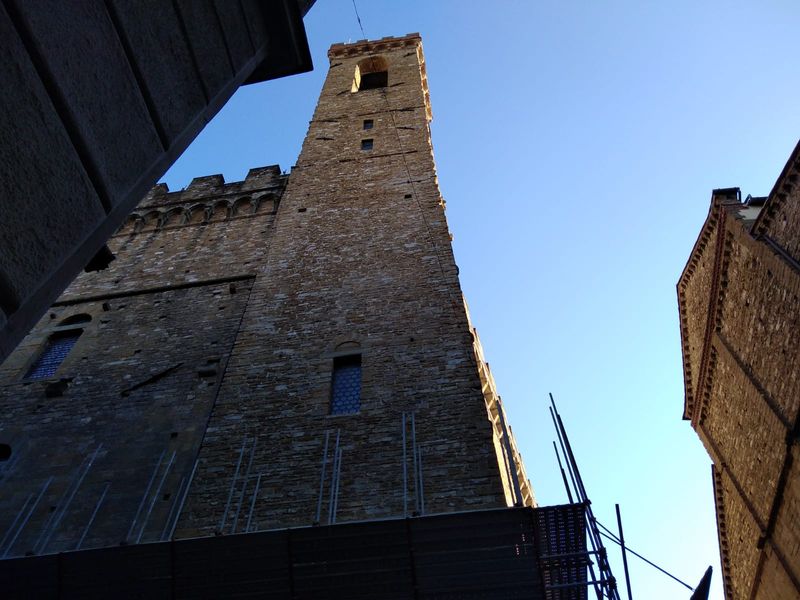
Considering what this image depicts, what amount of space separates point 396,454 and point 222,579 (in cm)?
203

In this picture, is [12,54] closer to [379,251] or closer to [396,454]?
[396,454]

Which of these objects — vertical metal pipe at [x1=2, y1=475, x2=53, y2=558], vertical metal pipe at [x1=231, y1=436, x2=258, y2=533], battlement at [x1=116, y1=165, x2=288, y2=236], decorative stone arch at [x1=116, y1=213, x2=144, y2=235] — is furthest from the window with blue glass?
decorative stone arch at [x1=116, y1=213, x2=144, y2=235]

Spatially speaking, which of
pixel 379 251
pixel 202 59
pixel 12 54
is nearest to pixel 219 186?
pixel 379 251

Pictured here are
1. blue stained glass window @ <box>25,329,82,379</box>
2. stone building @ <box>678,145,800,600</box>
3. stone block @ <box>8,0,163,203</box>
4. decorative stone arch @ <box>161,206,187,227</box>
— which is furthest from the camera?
decorative stone arch @ <box>161,206,187,227</box>

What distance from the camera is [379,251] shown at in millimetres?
10305

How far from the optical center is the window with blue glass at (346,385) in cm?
758

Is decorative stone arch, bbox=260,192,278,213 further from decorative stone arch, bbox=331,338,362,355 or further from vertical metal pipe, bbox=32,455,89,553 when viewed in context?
vertical metal pipe, bbox=32,455,89,553

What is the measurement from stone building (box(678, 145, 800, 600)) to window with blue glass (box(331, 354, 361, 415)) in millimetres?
7053

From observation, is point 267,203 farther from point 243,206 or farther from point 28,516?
point 28,516

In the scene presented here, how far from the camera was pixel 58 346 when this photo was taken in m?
10.2

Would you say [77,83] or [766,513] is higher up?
[766,513]

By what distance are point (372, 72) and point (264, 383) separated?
1591 cm

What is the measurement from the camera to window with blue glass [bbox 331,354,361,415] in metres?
7.58

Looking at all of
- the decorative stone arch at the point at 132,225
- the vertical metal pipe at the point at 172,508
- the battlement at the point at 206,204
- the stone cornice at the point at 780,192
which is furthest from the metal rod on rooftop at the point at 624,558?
the decorative stone arch at the point at 132,225
